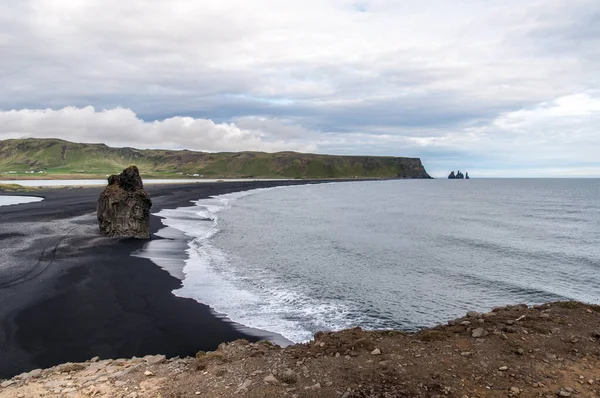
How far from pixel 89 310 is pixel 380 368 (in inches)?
552

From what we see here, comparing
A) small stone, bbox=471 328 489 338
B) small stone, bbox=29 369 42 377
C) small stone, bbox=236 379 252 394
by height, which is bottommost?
small stone, bbox=29 369 42 377

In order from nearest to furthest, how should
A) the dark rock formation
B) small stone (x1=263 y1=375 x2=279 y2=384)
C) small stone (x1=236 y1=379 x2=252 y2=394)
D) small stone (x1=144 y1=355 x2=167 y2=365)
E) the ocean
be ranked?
small stone (x1=236 y1=379 x2=252 y2=394), small stone (x1=263 y1=375 x2=279 y2=384), small stone (x1=144 y1=355 x2=167 y2=365), the ocean, the dark rock formation

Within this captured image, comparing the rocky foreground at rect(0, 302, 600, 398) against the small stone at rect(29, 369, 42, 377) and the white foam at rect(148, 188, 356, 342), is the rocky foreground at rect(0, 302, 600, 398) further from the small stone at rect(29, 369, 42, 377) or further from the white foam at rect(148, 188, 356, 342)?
the white foam at rect(148, 188, 356, 342)

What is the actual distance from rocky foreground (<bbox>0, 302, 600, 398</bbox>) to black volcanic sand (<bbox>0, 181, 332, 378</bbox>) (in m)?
2.06

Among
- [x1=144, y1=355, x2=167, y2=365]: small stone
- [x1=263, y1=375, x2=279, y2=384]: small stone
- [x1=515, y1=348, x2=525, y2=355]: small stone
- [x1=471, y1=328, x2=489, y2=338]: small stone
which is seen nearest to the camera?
[x1=263, y1=375, x2=279, y2=384]: small stone

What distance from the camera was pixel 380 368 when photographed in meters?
10.1

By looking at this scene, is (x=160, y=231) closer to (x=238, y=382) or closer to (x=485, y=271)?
(x=485, y=271)

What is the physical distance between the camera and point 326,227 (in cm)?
5053

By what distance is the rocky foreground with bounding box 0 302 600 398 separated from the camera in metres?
9.21

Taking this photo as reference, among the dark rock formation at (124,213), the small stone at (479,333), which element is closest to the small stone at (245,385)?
the small stone at (479,333)

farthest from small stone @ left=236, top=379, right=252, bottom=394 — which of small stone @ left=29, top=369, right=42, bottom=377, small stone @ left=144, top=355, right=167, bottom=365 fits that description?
small stone @ left=29, top=369, right=42, bottom=377

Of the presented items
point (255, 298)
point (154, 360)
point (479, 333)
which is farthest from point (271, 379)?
point (255, 298)

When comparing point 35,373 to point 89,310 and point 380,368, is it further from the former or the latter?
point 380,368

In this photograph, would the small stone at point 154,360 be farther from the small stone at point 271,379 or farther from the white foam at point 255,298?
the white foam at point 255,298
